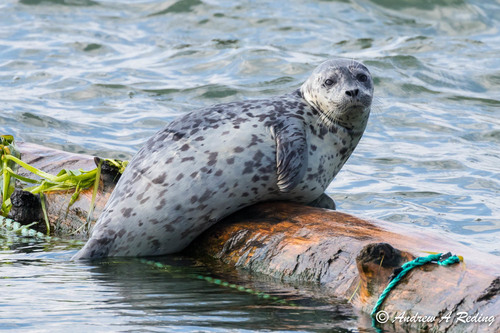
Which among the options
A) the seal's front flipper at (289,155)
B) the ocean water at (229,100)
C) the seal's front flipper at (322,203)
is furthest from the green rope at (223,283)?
the seal's front flipper at (322,203)

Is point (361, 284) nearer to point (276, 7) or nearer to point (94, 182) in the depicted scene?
point (94, 182)

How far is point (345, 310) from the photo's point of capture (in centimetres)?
421

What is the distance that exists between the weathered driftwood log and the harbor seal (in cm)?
16

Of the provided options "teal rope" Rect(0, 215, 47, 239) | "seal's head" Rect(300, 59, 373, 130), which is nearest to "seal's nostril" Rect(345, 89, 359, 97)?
"seal's head" Rect(300, 59, 373, 130)

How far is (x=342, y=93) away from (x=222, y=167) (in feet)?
3.01

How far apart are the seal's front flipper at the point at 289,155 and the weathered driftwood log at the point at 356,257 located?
16 centimetres

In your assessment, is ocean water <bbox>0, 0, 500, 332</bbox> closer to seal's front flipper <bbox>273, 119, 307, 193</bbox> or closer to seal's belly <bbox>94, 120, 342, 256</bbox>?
seal's belly <bbox>94, 120, 342, 256</bbox>

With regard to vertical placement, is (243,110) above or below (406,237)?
above

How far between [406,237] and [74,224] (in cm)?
→ 255

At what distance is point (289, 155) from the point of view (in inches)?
214

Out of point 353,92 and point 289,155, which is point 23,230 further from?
point 353,92

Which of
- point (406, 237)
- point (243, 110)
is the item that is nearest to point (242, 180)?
point (243, 110)

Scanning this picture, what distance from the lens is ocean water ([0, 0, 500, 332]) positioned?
168 inches

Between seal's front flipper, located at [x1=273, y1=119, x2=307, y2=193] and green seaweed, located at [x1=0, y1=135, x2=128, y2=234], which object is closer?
seal's front flipper, located at [x1=273, y1=119, x2=307, y2=193]
